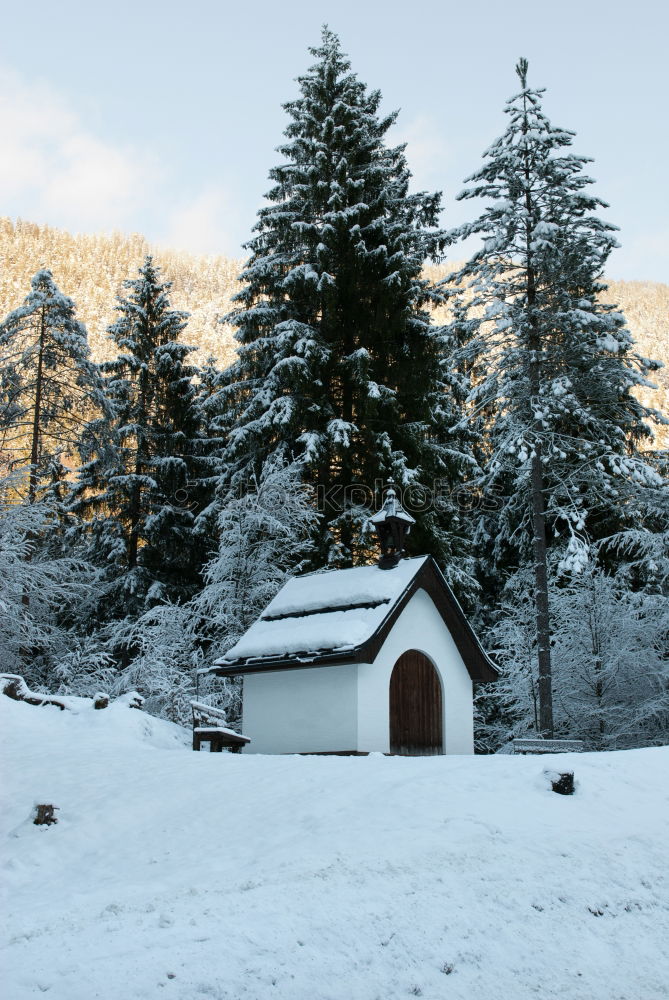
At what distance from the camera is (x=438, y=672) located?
60.1ft

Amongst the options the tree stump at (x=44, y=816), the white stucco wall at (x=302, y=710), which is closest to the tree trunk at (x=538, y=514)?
the white stucco wall at (x=302, y=710)

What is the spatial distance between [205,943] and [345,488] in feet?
61.5

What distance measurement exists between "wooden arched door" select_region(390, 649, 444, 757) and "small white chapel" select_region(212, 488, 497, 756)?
2 cm

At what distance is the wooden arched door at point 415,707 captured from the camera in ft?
57.0

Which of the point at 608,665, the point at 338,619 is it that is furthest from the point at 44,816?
the point at 608,665

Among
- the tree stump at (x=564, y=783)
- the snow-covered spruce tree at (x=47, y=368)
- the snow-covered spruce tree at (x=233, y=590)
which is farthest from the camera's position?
the snow-covered spruce tree at (x=47, y=368)

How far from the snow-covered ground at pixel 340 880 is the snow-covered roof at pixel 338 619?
9.74 feet

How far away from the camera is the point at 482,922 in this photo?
25.3 ft

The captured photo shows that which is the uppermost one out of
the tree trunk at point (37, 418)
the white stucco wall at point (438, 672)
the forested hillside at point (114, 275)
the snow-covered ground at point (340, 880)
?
the forested hillside at point (114, 275)

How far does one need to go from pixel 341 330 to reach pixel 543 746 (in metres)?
15.2

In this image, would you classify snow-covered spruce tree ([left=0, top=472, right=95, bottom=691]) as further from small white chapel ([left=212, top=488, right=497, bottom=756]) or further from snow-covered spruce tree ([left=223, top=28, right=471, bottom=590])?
small white chapel ([left=212, top=488, right=497, bottom=756])

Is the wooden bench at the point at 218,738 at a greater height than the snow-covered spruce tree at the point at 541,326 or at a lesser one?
lesser

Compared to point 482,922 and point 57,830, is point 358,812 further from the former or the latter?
point 57,830

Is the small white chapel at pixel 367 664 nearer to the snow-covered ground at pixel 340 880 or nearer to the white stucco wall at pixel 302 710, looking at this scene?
the white stucco wall at pixel 302 710
